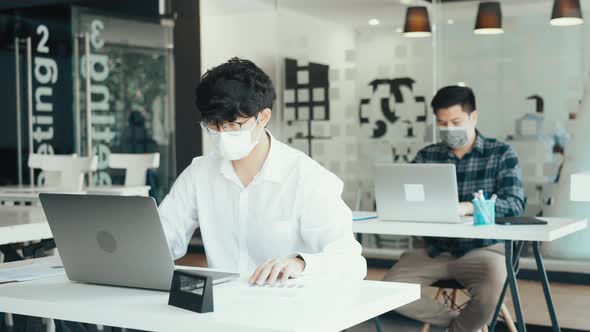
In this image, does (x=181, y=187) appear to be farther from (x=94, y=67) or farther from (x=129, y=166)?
(x=94, y=67)

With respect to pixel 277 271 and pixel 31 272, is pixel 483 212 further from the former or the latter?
pixel 31 272

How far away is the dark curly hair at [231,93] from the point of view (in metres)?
2.50

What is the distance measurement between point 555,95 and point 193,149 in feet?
12.6

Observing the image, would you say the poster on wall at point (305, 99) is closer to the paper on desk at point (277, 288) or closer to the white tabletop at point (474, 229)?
the white tabletop at point (474, 229)

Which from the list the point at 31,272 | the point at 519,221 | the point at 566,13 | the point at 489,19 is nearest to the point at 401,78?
the point at 489,19

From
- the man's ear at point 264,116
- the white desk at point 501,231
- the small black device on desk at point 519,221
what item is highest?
the man's ear at point 264,116

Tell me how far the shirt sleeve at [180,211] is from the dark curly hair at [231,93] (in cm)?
31

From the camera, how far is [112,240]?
7.06 feet

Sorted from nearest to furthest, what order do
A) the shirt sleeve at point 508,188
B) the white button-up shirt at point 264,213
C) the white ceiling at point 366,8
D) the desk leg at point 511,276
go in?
the white button-up shirt at point 264,213
the desk leg at point 511,276
the shirt sleeve at point 508,188
the white ceiling at point 366,8

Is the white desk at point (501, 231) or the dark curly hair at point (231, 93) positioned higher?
the dark curly hair at point (231, 93)

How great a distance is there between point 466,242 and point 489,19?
3119mm

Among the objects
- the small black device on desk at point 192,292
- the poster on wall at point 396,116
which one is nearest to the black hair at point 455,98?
the small black device on desk at point 192,292

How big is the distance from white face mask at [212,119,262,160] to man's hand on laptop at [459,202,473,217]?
5.34 feet

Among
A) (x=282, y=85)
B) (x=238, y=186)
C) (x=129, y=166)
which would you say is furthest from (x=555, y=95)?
(x=238, y=186)
